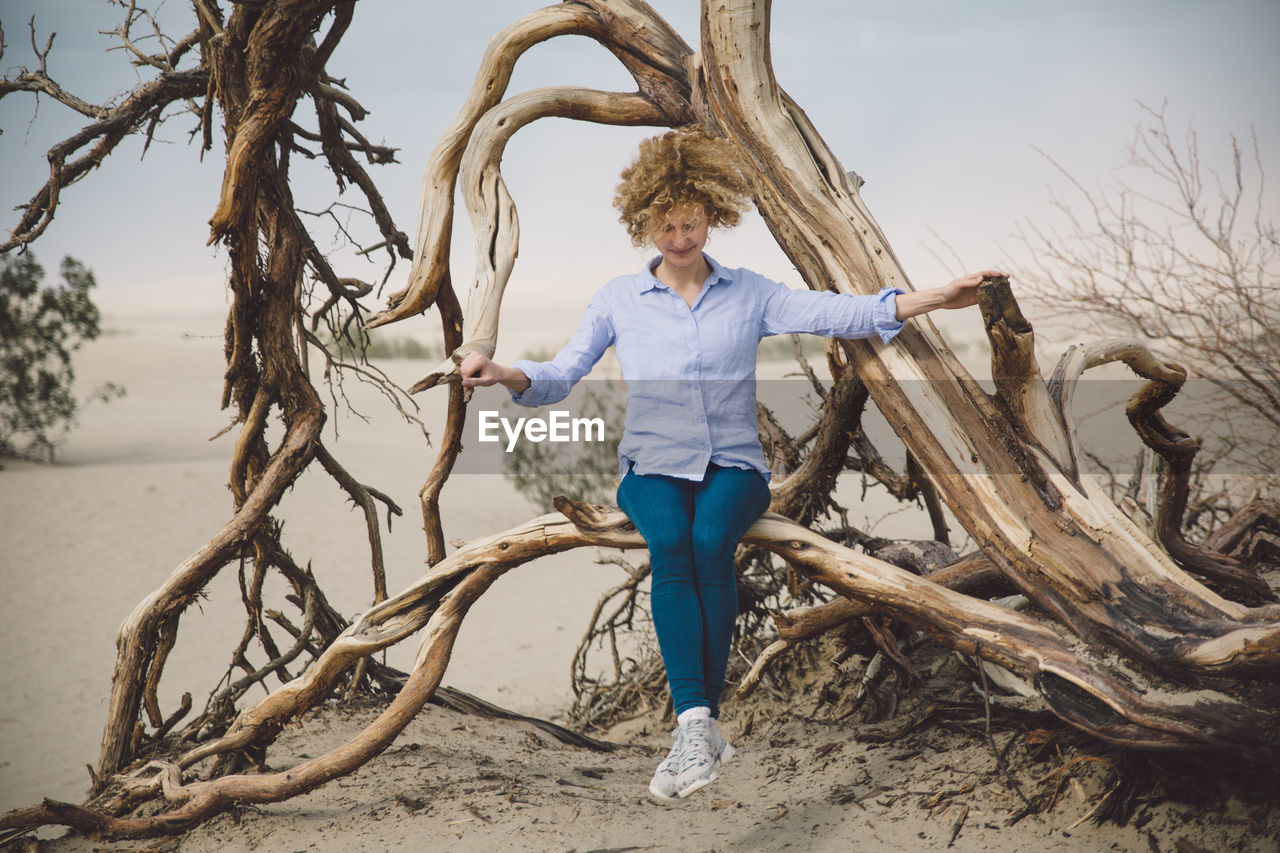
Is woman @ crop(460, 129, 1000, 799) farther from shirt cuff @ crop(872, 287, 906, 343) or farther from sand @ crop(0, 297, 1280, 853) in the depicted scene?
sand @ crop(0, 297, 1280, 853)

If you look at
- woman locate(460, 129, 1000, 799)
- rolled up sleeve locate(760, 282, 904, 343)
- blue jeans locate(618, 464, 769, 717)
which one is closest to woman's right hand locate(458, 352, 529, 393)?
woman locate(460, 129, 1000, 799)

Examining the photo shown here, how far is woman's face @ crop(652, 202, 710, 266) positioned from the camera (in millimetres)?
2645

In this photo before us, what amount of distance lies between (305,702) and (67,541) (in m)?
6.59

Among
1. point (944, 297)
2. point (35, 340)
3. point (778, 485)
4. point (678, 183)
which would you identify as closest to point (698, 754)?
point (944, 297)

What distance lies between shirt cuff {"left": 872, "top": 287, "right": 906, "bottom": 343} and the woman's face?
1.72ft

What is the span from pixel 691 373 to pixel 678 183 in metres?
0.54

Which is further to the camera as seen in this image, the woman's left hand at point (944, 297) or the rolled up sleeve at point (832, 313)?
the rolled up sleeve at point (832, 313)

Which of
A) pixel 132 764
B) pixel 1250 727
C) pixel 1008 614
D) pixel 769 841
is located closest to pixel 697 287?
pixel 1008 614

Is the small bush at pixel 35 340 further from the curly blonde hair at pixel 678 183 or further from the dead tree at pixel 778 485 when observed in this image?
the curly blonde hair at pixel 678 183

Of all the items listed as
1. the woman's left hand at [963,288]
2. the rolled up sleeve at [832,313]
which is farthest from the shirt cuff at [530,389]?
the woman's left hand at [963,288]

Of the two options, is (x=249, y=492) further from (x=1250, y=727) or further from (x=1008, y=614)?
(x=1250, y=727)

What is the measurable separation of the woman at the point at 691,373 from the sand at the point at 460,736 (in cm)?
72

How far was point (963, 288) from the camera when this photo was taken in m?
2.54

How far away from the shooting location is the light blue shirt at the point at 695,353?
2.62 meters
